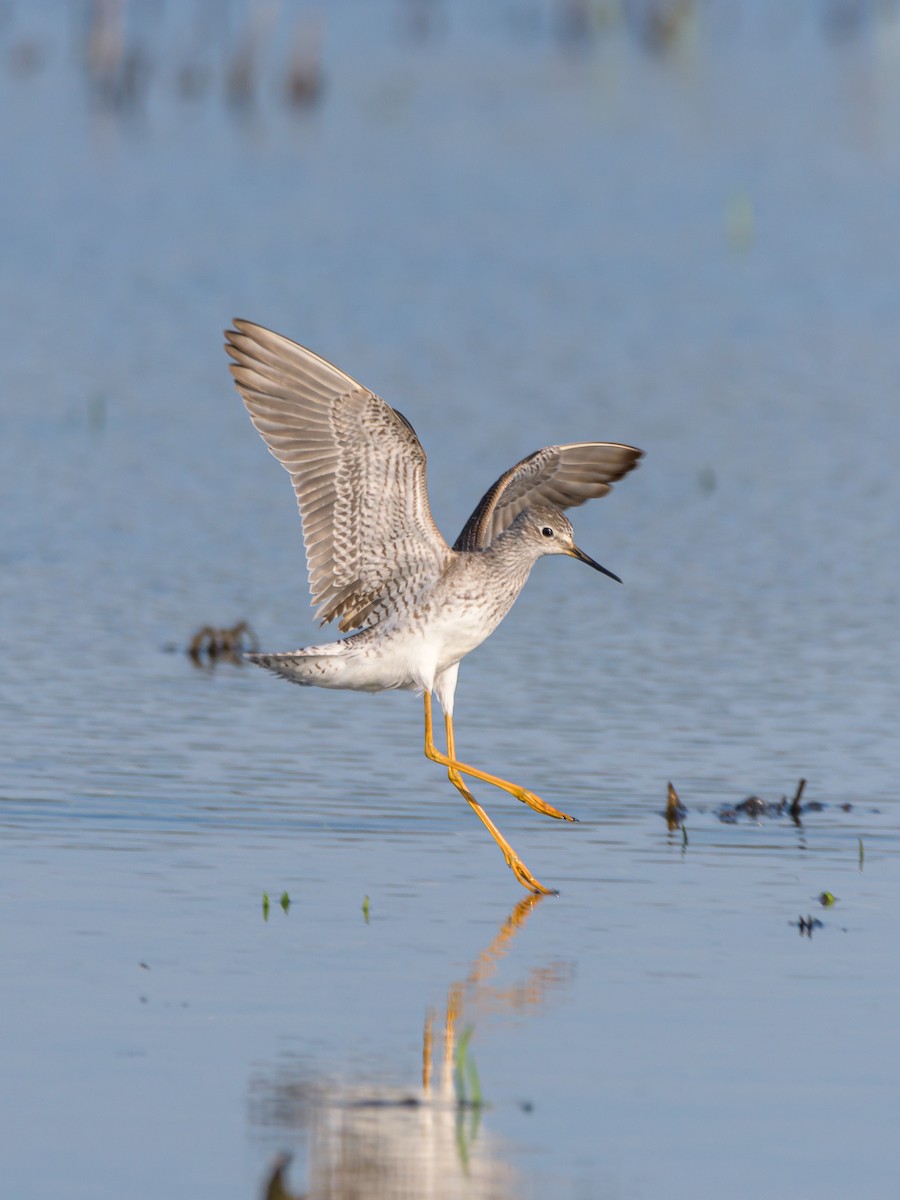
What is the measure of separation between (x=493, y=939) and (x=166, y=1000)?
1.13 metres

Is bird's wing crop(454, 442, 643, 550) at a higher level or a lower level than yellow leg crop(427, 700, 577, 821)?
higher

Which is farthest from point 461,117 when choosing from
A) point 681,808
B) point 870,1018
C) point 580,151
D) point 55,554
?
point 870,1018

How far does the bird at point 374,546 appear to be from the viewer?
7.88 m

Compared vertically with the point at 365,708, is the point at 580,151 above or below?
above

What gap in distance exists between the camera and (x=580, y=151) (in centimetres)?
2541

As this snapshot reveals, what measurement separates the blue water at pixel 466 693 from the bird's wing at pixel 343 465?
32.4 inches

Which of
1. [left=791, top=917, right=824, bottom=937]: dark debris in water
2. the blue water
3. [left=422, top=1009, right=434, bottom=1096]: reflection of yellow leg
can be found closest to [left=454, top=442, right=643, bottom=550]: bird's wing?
the blue water

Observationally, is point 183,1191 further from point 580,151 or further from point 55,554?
point 580,151

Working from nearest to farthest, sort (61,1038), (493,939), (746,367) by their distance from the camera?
1. (61,1038)
2. (493,939)
3. (746,367)

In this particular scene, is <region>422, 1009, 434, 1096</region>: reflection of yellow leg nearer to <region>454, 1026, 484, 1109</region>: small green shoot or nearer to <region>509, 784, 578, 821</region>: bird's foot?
<region>454, 1026, 484, 1109</region>: small green shoot

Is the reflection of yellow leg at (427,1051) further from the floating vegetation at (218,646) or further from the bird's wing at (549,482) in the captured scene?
the floating vegetation at (218,646)

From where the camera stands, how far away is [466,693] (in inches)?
393

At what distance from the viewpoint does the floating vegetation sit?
10398 mm

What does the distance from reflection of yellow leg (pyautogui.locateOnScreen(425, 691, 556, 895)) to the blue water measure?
92mm
